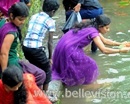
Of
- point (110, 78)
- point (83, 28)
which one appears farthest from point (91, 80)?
point (83, 28)

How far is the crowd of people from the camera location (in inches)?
152

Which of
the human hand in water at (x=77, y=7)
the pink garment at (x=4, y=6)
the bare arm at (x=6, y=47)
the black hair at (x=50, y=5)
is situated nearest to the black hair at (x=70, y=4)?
the human hand in water at (x=77, y=7)

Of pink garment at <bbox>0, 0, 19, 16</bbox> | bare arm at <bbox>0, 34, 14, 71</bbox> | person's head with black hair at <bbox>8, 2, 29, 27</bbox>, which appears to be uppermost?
person's head with black hair at <bbox>8, 2, 29, 27</bbox>

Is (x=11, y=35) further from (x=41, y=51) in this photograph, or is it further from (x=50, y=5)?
(x=50, y=5)

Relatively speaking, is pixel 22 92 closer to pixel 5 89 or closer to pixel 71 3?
pixel 5 89

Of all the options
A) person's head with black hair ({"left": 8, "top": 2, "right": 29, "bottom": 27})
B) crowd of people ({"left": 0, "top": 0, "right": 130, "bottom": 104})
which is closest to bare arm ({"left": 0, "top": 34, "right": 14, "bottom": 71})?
crowd of people ({"left": 0, "top": 0, "right": 130, "bottom": 104})

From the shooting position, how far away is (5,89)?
3816 mm

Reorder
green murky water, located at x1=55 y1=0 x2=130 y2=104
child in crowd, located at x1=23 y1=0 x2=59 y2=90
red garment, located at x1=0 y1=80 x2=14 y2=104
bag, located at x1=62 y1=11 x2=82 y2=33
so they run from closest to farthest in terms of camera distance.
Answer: red garment, located at x1=0 y1=80 x2=14 y2=104 → child in crowd, located at x1=23 y1=0 x2=59 y2=90 → green murky water, located at x1=55 y1=0 x2=130 y2=104 → bag, located at x1=62 y1=11 x2=82 y2=33

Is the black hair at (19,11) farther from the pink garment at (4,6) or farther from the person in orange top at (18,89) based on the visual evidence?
the pink garment at (4,6)

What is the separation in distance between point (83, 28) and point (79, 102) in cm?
110

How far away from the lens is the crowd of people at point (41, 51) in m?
3.87

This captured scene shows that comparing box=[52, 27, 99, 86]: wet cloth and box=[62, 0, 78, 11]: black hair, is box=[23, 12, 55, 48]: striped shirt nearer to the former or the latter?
box=[52, 27, 99, 86]: wet cloth

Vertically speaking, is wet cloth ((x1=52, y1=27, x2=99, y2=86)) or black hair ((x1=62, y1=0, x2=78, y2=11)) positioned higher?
black hair ((x1=62, y1=0, x2=78, y2=11))

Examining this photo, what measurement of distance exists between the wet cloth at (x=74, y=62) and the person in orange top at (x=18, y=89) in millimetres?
1507
